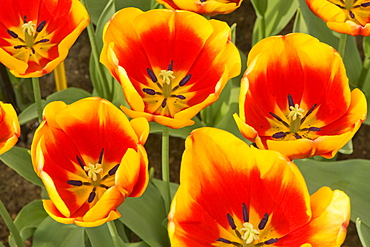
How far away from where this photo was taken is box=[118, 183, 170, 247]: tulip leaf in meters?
1.30

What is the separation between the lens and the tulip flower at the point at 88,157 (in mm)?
964

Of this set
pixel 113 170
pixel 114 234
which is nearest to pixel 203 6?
pixel 113 170

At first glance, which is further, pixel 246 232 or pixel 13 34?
pixel 13 34

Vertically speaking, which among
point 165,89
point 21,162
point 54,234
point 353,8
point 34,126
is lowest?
point 34,126

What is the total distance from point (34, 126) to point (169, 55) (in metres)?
0.89

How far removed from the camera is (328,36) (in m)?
1.64

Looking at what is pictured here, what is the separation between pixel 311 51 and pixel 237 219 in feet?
1.10

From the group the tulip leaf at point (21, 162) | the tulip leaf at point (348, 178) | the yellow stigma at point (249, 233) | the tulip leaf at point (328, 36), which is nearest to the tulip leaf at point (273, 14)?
the tulip leaf at point (328, 36)

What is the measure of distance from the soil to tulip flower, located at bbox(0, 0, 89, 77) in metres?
0.46

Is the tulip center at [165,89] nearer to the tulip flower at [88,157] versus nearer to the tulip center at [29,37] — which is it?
the tulip flower at [88,157]

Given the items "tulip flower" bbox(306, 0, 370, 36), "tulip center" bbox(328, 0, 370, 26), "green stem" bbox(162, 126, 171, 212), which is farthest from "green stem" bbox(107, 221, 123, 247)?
"tulip center" bbox(328, 0, 370, 26)

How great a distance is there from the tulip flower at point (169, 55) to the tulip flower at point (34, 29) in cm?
17

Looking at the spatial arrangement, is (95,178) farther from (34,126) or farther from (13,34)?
(34,126)

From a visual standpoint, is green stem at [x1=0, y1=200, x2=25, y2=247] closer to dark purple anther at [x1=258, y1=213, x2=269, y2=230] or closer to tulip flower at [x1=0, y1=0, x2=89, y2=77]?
tulip flower at [x1=0, y1=0, x2=89, y2=77]
